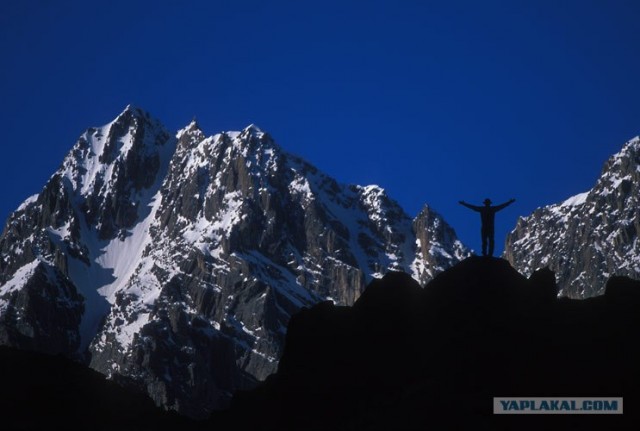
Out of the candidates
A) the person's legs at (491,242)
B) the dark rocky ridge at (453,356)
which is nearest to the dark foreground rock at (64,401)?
the dark rocky ridge at (453,356)

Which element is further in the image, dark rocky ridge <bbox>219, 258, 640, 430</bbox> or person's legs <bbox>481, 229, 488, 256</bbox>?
person's legs <bbox>481, 229, 488, 256</bbox>

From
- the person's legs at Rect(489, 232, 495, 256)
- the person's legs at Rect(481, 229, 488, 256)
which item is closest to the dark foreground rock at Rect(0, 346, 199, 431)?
the person's legs at Rect(481, 229, 488, 256)

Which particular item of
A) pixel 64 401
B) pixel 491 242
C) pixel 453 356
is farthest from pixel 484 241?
pixel 64 401

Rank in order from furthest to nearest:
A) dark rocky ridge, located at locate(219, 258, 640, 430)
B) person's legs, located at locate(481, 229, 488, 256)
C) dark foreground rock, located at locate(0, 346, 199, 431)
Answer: person's legs, located at locate(481, 229, 488, 256)
dark foreground rock, located at locate(0, 346, 199, 431)
dark rocky ridge, located at locate(219, 258, 640, 430)

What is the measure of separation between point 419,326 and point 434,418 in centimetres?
982

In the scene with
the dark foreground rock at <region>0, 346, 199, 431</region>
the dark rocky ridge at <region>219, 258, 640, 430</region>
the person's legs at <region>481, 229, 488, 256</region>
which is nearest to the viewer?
the dark rocky ridge at <region>219, 258, 640, 430</region>

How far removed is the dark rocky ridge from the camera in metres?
58.8

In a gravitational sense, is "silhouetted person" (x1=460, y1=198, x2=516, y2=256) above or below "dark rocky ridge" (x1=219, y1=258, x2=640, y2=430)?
above

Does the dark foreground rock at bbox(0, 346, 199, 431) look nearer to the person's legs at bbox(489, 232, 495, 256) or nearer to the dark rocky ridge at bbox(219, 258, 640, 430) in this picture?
the dark rocky ridge at bbox(219, 258, 640, 430)

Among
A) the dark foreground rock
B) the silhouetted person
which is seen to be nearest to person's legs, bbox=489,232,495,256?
the silhouetted person

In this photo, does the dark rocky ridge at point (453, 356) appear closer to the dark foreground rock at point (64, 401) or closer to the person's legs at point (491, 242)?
the person's legs at point (491, 242)

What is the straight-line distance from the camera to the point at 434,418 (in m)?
57.6

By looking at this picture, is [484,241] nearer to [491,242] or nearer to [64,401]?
[491,242]

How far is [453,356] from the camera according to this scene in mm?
62719
